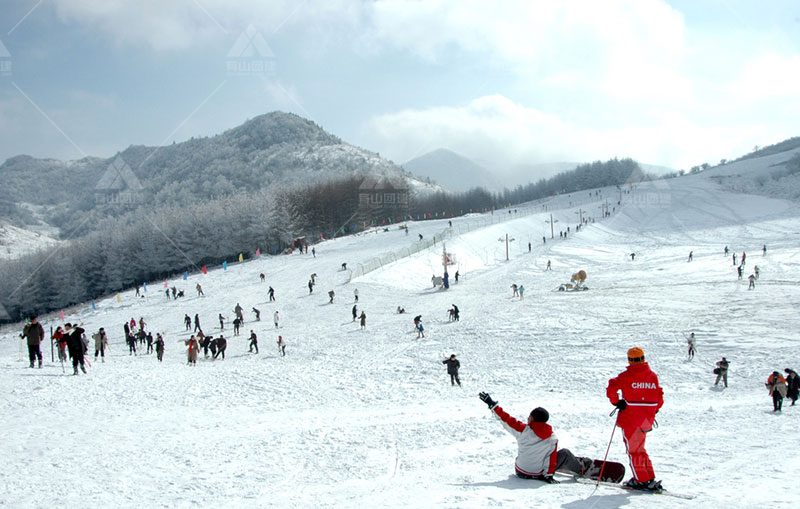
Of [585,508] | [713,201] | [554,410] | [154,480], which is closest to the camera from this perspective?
[585,508]

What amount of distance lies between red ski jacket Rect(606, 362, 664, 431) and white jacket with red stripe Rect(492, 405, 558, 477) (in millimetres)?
888

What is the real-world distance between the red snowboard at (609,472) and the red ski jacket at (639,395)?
0.57 m

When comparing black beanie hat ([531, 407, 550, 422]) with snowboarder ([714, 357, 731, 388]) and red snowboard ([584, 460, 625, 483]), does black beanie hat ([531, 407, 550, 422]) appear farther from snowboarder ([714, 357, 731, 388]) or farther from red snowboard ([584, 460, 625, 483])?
snowboarder ([714, 357, 731, 388])

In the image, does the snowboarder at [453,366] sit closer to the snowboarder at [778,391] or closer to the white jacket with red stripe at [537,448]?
the snowboarder at [778,391]

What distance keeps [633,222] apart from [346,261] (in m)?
57.2

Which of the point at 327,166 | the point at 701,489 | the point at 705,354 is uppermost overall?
the point at 327,166

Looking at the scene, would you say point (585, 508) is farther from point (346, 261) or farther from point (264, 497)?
point (346, 261)

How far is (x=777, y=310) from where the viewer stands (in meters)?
22.0

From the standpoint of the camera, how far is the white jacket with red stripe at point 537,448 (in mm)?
5875

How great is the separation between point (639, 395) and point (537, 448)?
133 centimetres

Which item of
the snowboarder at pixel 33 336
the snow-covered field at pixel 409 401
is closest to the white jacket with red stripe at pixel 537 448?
the snow-covered field at pixel 409 401

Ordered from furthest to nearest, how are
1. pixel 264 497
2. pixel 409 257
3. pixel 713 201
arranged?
1. pixel 713 201
2. pixel 409 257
3. pixel 264 497

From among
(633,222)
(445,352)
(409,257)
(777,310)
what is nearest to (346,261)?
(409,257)

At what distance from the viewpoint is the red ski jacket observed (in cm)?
548
